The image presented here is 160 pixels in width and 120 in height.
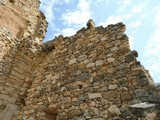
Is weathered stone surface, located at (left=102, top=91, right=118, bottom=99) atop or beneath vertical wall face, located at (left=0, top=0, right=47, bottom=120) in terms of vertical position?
beneath

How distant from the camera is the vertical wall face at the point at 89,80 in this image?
3.83 m

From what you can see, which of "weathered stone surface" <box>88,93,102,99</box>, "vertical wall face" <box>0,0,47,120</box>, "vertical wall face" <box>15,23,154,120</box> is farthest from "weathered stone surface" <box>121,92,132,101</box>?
"vertical wall face" <box>0,0,47,120</box>

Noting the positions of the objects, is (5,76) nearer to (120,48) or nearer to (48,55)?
(48,55)

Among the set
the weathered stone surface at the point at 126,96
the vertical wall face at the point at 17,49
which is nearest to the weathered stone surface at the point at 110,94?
the weathered stone surface at the point at 126,96

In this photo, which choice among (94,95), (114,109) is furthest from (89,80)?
(114,109)

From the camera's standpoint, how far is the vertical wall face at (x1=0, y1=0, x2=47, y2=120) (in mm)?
5621

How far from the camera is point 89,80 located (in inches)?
179

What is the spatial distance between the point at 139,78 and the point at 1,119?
12.1ft

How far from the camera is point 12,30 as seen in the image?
6871 millimetres

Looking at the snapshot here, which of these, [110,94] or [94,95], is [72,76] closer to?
[94,95]

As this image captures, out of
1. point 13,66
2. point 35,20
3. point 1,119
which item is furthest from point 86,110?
point 35,20

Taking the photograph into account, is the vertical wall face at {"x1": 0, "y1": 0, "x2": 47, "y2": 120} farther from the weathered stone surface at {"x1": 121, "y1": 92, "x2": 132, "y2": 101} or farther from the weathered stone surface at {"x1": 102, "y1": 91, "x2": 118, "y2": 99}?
the weathered stone surface at {"x1": 121, "y1": 92, "x2": 132, "y2": 101}

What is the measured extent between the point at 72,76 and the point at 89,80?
60cm

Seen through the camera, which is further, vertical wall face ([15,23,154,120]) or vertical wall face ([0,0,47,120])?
vertical wall face ([0,0,47,120])
